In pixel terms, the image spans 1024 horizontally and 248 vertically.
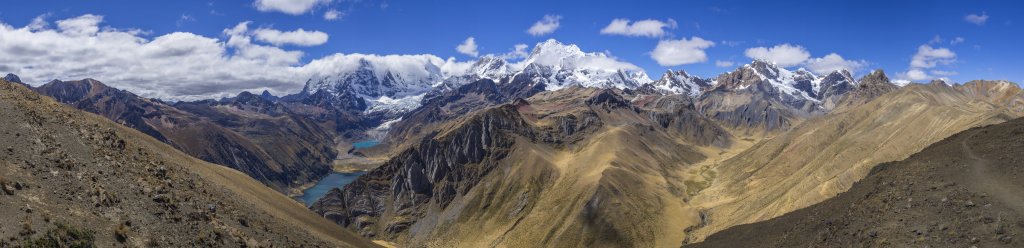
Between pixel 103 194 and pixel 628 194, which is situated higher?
pixel 103 194

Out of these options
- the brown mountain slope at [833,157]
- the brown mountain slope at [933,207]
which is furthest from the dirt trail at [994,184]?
the brown mountain slope at [833,157]

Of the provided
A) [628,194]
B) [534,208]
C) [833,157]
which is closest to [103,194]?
[534,208]

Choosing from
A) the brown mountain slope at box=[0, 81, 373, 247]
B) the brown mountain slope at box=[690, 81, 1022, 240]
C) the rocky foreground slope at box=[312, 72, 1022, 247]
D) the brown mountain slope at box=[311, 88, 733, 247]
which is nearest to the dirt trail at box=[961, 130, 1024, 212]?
the brown mountain slope at box=[690, 81, 1022, 240]

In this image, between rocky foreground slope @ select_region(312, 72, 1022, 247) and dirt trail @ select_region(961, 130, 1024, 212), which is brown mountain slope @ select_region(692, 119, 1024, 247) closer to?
dirt trail @ select_region(961, 130, 1024, 212)

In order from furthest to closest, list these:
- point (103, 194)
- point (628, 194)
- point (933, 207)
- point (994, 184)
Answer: point (628, 194) < point (994, 184) < point (933, 207) < point (103, 194)

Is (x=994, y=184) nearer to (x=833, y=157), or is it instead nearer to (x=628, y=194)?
(x=833, y=157)

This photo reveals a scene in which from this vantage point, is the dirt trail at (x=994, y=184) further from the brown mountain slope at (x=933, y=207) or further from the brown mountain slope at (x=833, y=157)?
the brown mountain slope at (x=833, y=157)
